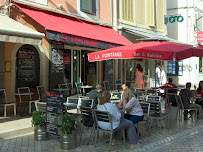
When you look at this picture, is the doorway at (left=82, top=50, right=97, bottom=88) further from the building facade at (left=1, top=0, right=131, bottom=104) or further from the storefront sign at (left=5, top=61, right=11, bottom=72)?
the storefront sign at (left=5, top=61, right=11, bottom=72)

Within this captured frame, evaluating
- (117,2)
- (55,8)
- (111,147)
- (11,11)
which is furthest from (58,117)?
(117,2)

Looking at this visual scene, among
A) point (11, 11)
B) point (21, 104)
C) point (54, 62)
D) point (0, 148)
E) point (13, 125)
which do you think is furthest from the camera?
point (54, 62)

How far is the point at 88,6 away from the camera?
45.4 feet

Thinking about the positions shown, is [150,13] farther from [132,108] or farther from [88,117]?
[88,117]

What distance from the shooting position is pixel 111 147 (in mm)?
6340

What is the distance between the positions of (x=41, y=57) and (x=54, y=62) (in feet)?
1.83

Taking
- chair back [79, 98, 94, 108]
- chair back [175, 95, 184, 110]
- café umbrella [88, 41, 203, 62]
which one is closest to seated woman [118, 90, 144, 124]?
chair back [79, 98, 94, 108]

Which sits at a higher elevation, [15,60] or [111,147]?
[15,60]

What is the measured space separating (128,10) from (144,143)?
1173cm

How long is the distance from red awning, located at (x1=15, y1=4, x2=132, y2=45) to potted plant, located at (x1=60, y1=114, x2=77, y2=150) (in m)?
4.43

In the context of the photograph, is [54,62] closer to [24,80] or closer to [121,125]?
[24,80]

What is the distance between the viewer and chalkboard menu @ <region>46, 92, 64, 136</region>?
21.5 feet

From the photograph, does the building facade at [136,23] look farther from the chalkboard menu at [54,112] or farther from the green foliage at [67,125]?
the green foliage at [67,125]

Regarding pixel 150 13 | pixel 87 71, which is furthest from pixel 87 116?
pixel 150 13
